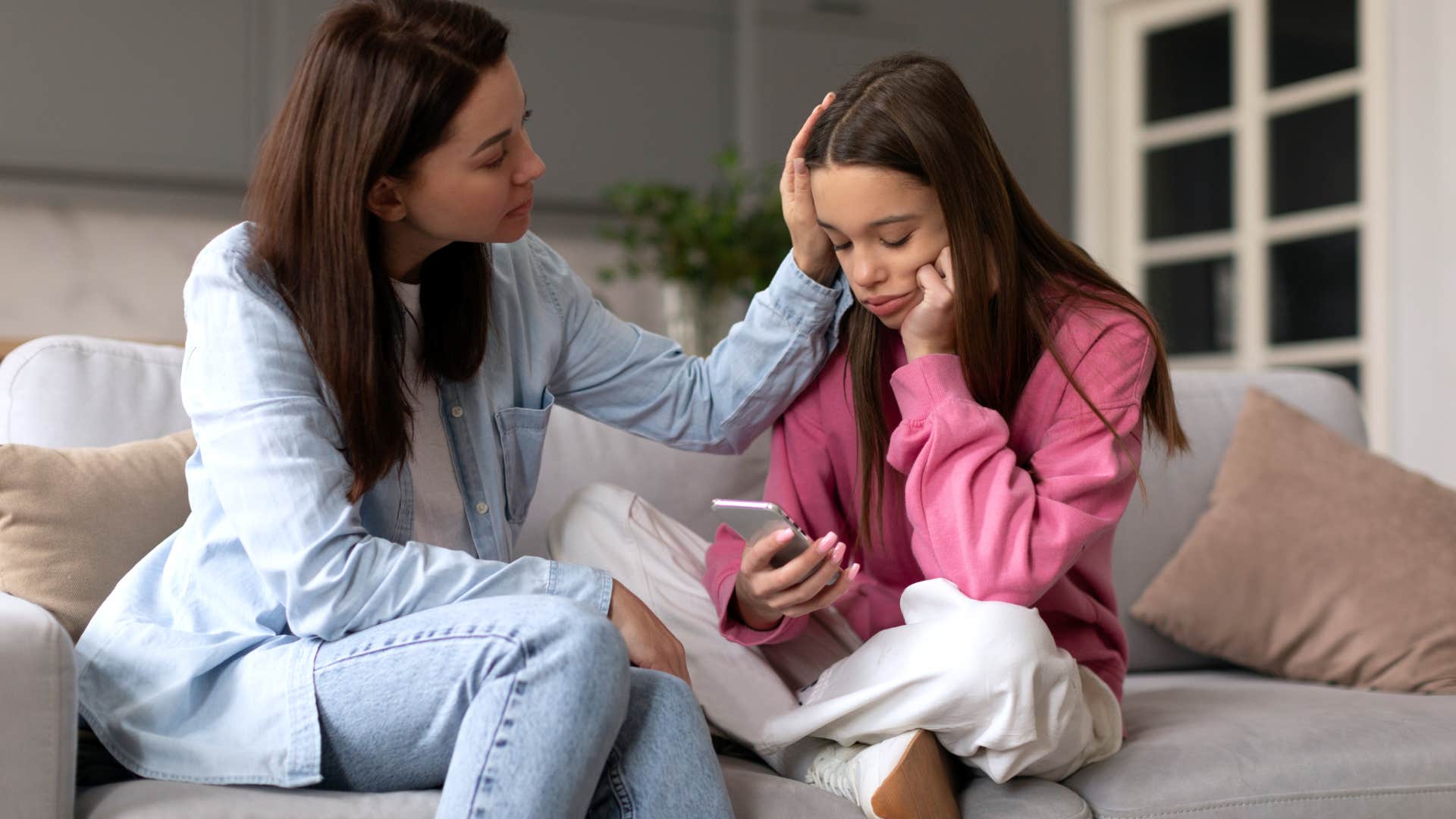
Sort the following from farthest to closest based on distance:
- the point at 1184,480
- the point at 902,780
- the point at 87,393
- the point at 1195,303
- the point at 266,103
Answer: the point at 1195,303, the point at 266,103, the point at 1184,480, the point at 87,393, the point at 902,780

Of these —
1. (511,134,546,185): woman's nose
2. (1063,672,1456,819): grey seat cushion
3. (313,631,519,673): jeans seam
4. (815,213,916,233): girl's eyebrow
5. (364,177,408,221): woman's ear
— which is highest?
(511,134,546,185): woman's nose

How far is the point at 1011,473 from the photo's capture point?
1354 millimetres

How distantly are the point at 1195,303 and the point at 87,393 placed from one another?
135 inches

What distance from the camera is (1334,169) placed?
3832mm

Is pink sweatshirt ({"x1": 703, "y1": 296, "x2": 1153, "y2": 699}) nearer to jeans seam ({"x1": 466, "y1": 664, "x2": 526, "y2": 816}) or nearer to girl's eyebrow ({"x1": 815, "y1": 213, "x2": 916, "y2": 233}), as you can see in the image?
girl's eyebrow ({"x1": 815, "y1": 213, "x2": 916, "y2": 233})

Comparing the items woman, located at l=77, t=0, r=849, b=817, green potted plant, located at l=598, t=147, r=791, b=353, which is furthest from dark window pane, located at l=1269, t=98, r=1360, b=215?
woman, located at l=77, t=0, r=849, b=817

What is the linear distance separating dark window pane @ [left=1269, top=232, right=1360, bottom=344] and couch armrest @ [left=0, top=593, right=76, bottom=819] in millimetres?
3552

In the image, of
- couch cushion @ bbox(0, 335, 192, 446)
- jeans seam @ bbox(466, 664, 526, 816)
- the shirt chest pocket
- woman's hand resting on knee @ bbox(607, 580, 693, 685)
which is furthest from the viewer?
couch cushion @ bbox(0, 335, 192, 446)

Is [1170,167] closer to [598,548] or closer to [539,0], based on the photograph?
[539,0]

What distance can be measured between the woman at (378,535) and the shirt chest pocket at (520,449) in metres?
0.03

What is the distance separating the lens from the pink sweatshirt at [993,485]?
1319mm

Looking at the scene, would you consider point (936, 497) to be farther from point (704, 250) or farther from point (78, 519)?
point (704, 250)

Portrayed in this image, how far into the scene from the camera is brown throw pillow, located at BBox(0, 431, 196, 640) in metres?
1.38

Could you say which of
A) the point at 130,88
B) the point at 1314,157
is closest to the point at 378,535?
the point at 130,88
